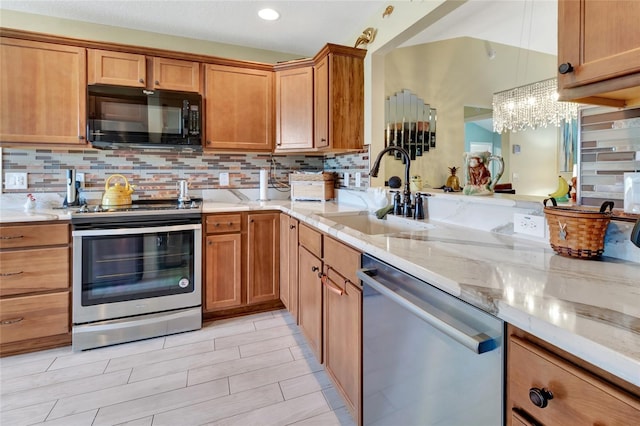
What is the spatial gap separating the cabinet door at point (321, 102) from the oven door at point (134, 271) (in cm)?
117

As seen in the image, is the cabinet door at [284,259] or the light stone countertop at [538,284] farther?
the cabinet door at [284,259]

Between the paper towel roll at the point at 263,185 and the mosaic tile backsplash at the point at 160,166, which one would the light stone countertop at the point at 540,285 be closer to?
the mosaic tile backsplash at the point at 160,166

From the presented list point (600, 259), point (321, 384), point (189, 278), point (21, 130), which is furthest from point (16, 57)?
point (600, 259)

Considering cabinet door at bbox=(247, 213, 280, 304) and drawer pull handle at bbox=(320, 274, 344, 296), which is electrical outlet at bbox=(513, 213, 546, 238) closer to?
drawer pull handle at bbox=(320, 274, 344, 296)

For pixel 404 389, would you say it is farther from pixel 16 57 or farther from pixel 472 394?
pixel 16 57

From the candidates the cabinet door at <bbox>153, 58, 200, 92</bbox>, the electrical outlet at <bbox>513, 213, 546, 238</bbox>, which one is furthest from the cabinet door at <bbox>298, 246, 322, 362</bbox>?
the cabinet door at <bbox>153, 58, 200, 92</bbox>

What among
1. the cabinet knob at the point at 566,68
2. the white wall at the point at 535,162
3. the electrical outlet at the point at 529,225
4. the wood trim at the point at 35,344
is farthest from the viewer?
the white wall at the point at 535,162

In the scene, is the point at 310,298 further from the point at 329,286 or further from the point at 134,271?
the point at 134,271

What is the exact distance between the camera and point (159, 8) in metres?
2.42

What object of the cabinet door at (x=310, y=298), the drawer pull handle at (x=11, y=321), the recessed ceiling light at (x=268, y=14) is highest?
the recessed ceiling light at (x=268, y=14)

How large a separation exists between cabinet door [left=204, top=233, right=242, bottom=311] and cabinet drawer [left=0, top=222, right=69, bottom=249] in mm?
901

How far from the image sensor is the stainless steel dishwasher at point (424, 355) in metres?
0.73

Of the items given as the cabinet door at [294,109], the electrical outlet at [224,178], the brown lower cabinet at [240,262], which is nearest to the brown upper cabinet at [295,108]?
the cabinet door at [294,109]

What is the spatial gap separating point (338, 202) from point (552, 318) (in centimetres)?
233
